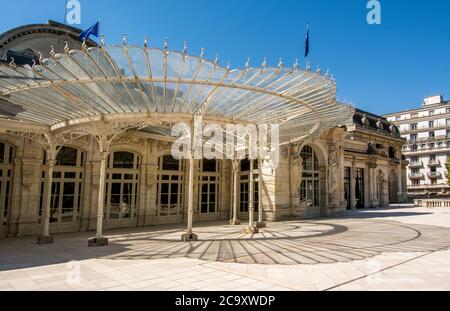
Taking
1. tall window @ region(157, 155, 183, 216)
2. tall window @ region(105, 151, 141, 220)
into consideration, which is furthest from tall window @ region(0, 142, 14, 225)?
tall window @ region(157, 155, 183, 216)

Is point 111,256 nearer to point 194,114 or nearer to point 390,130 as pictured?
point 194,114

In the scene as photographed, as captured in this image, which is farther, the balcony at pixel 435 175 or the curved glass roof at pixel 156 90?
the balcony at pixel 435 175

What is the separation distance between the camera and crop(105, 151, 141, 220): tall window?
13984 millimetres

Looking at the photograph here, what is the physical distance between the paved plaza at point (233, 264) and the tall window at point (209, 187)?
7100 millimetres

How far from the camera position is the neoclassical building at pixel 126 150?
7.65 meters

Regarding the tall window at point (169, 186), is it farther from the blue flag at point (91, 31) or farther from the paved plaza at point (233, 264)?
the blue flag at point (91, 31)

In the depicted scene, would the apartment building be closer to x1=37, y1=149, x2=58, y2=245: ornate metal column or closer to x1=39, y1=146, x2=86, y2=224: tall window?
x1=39, y1=146, x2=86, y2=224: tall window

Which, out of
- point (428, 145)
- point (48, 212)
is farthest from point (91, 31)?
point (428, 145)

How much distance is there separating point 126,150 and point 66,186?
3.13 metres

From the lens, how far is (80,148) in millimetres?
13164

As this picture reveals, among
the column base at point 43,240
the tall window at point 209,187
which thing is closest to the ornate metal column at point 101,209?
the column base at point 43,240

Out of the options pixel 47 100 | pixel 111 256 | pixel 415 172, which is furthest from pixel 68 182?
pixel 415 172

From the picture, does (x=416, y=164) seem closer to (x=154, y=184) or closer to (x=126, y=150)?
(x=154, y=184)
